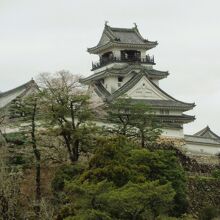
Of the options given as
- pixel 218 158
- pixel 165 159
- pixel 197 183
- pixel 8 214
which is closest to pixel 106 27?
pixel 218 158

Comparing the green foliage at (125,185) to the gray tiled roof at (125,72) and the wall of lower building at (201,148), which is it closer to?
the wall of lower building at (201,148)

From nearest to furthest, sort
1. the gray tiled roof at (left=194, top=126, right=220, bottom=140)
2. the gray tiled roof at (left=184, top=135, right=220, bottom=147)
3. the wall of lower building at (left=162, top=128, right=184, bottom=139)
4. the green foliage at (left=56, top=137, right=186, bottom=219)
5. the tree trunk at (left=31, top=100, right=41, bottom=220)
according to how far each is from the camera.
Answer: the green foliage at (left=56, top=137, right=186, bottom=219) → the tree trunk at (left=31, top=100, right=41, bottom=220) → the wall of lower building at (left=162, top=128, right=184, bottom=139) → the gray tiled roof at (left=184, top=135, right=220, bottom=147) → the gray tiled roof at (left=194, top=126, right=220, bottom=140)

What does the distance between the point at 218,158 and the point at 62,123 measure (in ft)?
41.6

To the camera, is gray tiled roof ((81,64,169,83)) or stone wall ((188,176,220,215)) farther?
gray tiled roof ((81,64,169,83))

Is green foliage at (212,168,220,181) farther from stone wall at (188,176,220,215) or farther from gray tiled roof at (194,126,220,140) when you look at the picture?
gray tiled roof at (194,126,220,140)

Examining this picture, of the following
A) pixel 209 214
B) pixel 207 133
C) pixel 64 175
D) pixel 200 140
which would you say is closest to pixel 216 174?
pixel 209 214

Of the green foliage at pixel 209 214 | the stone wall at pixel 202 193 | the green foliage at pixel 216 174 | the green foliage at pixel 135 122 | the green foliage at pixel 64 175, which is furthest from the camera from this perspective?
the green foliage at pixel 216 174

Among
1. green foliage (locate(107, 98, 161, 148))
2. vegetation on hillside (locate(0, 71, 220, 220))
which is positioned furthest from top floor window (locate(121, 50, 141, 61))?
green foliage (locate(107, 98, 161, 148))

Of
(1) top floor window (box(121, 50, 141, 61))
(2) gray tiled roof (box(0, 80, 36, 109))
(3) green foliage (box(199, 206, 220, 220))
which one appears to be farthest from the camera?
(1) top floor window (box(121, 50, 141, 61))

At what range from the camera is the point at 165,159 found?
22906 mm

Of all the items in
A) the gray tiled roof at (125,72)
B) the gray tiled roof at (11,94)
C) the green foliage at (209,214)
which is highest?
the gray tiled roof at (125,72)

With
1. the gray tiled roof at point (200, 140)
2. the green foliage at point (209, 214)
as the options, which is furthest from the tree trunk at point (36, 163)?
the gray tiled roof at point (200, 140)

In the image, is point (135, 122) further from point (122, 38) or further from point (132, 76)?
point (122, 38)

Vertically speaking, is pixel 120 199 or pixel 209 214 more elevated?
pixel 120 199
